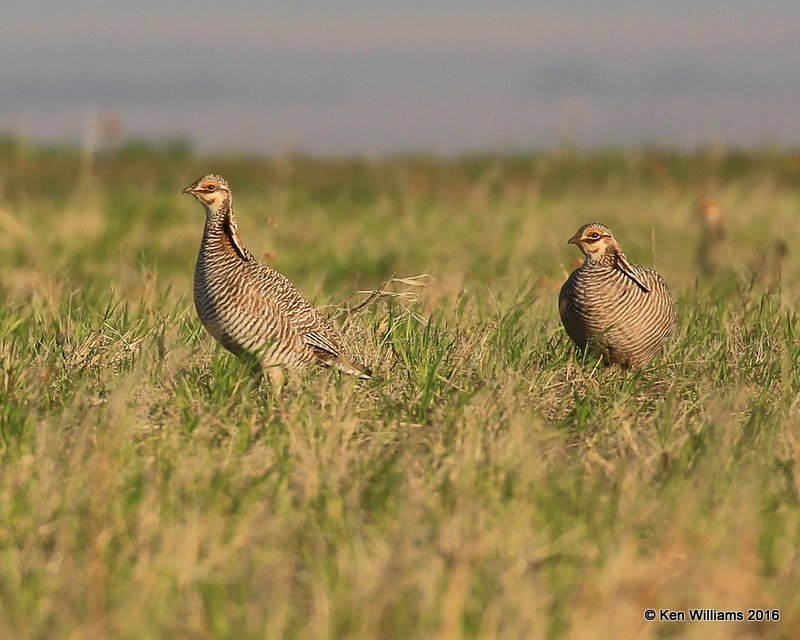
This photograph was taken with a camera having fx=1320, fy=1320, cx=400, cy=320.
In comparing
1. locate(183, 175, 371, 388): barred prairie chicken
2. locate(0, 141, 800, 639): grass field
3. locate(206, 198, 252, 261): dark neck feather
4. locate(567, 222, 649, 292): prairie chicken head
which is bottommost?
locate(0, 141, 800, 639): grass field

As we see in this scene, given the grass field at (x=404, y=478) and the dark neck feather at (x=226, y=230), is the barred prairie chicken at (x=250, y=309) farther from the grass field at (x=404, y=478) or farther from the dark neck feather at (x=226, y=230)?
the grass field at (x=404, y=478)

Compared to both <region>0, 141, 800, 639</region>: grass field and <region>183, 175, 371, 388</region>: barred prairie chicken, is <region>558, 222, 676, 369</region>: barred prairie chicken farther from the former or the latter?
<region>183, 175, 371, 388</region>: barred prairie chicken

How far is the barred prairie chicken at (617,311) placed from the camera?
4973mm

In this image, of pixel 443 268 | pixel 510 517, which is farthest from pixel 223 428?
pixel 443 268

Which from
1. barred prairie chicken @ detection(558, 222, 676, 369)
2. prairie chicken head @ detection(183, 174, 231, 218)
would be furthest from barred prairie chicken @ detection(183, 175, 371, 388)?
A: barred prairie chicken @ detection(558, 222, 676, 369)

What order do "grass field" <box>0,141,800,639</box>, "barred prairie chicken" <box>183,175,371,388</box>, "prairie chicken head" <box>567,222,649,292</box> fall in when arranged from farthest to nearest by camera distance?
"prairie chicken head" <box>567,222,649,292</box> → "barred prairie chicken" <box>183,175,371,388</box> → "grass field" <box>0,141,800,639</box>

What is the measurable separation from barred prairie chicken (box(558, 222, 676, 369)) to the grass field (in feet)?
0.35

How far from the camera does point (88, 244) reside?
31.3 ft

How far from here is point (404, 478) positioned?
12.1 feet

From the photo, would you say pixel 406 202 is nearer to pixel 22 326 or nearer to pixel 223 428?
pixel 22 326

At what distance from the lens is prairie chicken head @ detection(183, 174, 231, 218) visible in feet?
16.7

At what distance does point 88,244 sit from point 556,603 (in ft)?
→ 23.4

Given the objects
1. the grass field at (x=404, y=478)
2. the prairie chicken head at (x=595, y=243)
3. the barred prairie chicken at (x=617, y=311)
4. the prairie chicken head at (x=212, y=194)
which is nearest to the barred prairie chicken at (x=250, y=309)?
the prairie chicken head at (x=212, y=194)

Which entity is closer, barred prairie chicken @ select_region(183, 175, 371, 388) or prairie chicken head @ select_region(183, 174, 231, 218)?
barred prairie chicken @ select_region(183, 175, 371, 388)
